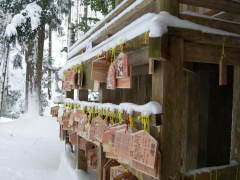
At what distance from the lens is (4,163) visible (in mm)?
6523

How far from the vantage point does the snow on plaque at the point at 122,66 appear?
2307 mm

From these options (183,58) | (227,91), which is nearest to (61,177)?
(227,91)

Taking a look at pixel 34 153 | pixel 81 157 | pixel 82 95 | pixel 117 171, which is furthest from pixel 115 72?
pixel 34 153

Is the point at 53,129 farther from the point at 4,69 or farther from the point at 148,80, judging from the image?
the point at 148,80

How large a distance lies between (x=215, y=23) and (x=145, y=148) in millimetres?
1410

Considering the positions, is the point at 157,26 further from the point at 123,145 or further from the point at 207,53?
the point at 123,145

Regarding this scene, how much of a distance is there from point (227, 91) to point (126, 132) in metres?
2.52

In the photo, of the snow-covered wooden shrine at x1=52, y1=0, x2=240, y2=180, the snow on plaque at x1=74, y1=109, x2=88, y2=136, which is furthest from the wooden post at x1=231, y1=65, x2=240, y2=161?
the snow on plaque at x1=74, y1=109, x2=88, y2=136

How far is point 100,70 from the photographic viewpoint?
2.98 meters

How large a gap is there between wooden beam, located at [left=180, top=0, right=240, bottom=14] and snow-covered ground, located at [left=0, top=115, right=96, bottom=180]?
3962 mm

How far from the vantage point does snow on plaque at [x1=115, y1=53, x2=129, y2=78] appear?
2307 millimetres

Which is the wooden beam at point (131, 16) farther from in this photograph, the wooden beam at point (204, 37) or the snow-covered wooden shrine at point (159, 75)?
the wooden beam at point (204, 37)

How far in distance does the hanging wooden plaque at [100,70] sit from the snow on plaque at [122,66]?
0.50 meters

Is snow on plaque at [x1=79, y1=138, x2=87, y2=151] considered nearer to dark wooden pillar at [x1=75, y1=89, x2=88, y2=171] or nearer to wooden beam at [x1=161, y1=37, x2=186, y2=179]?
dark wooden pillar at [x1=75, y1=89, x2=88, y2=171]
